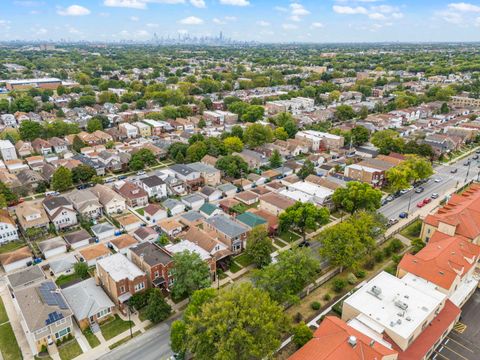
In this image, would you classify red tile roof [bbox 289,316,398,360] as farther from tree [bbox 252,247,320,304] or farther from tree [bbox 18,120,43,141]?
tree [bbox 18,120,43,141]

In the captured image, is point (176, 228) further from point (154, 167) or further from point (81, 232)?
point (154, 167)

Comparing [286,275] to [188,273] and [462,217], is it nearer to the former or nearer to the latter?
Result: [188,273]

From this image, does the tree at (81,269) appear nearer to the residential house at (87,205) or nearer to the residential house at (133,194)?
the residential house at (87,205)

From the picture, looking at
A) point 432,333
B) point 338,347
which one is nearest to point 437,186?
point 432,333

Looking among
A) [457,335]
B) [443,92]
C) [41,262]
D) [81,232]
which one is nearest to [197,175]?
[81,232]

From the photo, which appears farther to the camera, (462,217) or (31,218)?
(31,218)

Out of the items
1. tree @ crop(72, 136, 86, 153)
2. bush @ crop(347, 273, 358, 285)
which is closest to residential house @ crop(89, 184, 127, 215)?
tree @ crop(72, 136, 86, 153)

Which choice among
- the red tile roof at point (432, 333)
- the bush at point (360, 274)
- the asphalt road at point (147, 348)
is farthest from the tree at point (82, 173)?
the red tile roof at point (432, 333)
